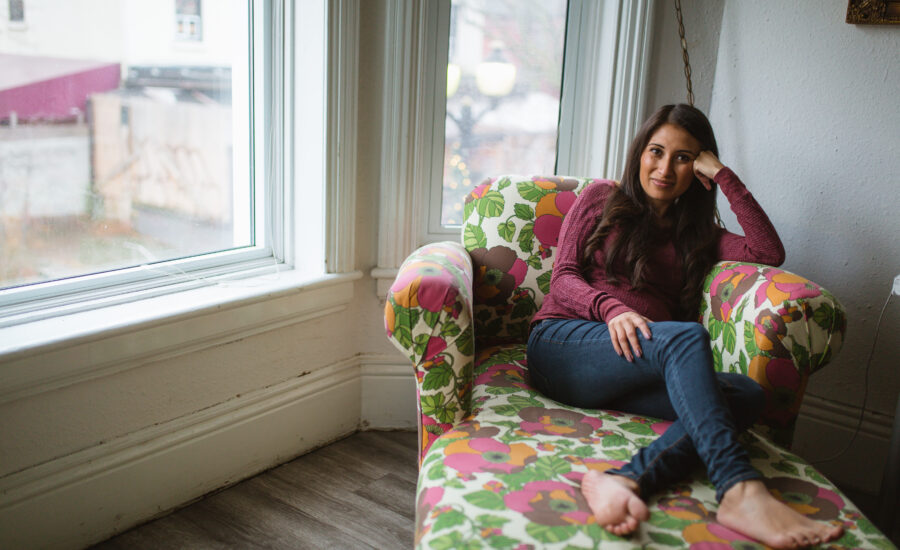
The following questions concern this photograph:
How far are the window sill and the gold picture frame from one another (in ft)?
5.02

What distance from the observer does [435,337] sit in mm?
1363

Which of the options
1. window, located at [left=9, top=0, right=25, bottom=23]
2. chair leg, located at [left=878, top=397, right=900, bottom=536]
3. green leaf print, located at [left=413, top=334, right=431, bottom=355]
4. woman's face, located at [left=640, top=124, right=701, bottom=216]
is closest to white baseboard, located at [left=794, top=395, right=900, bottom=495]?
chair leg, located at [left=878, top=397, right=900, bottom=536]

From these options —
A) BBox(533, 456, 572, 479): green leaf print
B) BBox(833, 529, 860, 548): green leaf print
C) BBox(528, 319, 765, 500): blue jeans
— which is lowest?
BBox(833, 529, 860, 548): green leaf print

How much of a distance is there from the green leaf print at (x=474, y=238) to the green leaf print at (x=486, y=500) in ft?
2.86

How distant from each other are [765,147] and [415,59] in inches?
42.0

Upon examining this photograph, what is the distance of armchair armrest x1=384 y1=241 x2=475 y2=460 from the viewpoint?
53.2 inches

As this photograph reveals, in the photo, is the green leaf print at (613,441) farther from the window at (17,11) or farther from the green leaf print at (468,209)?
the window at (17,11)

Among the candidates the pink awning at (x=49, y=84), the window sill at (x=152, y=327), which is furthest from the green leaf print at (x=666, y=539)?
the pink awning at (x=49, y=84)

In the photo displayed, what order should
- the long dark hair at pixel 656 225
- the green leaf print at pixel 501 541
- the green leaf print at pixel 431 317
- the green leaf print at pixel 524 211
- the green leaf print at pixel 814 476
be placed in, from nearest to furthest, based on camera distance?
the green leaf print at pixel 501 541 → the green leaf print at pixel 814 476 → the green leaf print at pixel 431 317 → the long dark hair at pixel 656 225 → the green leaf print at pixel 524 211

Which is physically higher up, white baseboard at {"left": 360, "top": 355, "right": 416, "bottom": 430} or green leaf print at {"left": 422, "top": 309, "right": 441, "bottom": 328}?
green leaf print at {"left": 422, "top": 309, "right": 441, "bottom": 328}

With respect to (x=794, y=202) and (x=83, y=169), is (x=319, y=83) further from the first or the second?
(x=794, y=202)

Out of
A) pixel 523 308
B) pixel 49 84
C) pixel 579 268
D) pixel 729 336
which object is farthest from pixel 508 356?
pixel 49 84

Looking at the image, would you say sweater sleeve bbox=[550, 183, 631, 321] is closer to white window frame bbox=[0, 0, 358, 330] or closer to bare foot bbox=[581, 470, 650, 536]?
bare foot bbox=[581, 470, 650, 536]

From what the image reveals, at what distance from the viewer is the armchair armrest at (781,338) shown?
139 centimetres
